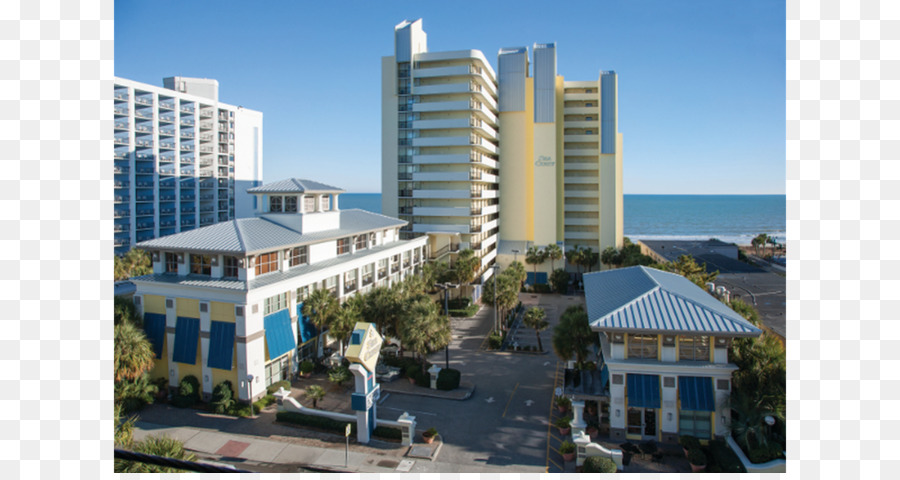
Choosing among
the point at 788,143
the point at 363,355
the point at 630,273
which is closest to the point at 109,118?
the point at 788,143

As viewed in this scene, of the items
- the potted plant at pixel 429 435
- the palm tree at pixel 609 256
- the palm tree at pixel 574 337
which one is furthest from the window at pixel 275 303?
the palm tree at pixel 609 256

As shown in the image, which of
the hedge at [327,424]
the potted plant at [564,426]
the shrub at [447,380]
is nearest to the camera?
the hedge at [327,424]

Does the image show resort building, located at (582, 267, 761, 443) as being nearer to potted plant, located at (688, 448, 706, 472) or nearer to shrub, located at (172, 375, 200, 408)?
potted plant, located at (688, 448, 706, 472)

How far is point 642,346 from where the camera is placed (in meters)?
26.4

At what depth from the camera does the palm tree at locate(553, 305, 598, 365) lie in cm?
3038

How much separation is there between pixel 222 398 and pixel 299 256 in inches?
441

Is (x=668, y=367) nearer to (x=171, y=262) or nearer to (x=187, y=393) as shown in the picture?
(x=187, y=393)

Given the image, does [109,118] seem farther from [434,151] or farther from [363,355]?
[434,151]

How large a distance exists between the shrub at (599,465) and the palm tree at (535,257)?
4761 cm

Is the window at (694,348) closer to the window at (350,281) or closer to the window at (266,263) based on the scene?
the window at (266,263)

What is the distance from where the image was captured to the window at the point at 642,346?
26.4 m

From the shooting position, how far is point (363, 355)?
26531 mm

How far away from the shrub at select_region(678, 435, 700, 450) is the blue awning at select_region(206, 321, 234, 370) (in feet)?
79.1

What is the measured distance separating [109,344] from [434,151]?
→ 55525 millimetres
